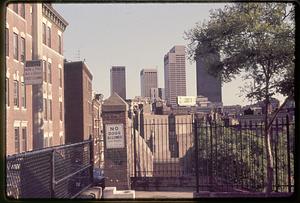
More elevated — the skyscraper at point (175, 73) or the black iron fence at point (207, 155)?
the skyscraper at point (175, 73)

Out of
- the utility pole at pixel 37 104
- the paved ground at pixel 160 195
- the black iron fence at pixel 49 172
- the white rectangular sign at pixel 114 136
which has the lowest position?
the paved ground at pixel 160 195

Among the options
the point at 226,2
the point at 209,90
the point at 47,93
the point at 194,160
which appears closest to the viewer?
the point at 226,2

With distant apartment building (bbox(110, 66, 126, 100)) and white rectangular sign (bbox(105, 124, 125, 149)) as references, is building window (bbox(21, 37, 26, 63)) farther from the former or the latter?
white rectangular sign (bbox(105, 124, 125, 149))

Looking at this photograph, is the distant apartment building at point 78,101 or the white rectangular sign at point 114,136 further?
the white rectangular sign at point 114,136

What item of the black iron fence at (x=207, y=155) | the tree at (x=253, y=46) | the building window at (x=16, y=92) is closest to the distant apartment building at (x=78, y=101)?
the building window at (x=16, y=92)

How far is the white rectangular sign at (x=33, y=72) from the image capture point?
96.7 inches

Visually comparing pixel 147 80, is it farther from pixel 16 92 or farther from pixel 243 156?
pixel 243 156

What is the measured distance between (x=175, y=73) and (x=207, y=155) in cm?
81

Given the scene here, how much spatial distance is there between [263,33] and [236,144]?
0.85 m

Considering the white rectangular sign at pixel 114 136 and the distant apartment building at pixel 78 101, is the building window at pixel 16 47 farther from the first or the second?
the white rectangular sign at pixel 114 136

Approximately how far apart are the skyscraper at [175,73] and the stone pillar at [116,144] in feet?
1.11

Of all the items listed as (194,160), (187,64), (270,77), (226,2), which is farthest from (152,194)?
(226,2)
